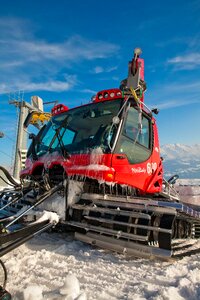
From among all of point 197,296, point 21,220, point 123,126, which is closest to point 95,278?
point 197,296

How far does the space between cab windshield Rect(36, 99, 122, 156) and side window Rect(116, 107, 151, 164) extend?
9.5 inches

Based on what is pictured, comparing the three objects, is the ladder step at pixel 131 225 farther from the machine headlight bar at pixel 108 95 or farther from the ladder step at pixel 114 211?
the machine headlight bar at pixel 108 95

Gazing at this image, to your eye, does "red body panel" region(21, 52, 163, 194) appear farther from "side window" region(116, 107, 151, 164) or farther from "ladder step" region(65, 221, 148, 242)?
"ladder step" region(65, 221, 148, 242)

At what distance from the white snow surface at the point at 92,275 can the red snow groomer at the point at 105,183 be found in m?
0.23

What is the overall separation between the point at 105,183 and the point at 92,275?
1622 mm

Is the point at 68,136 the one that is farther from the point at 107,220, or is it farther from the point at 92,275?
the point at 92,275

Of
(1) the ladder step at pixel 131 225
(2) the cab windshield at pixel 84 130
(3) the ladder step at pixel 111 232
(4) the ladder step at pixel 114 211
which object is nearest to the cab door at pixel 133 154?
(2) the cab windshield at pixel 84 130

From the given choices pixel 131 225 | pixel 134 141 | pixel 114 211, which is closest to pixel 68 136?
pixel 134 141

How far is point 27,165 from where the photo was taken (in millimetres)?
5949

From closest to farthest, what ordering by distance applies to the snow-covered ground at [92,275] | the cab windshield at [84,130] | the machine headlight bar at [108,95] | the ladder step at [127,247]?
the snow-covered ground at [92,275]
the ladder step at [127,247]
the cab windshield at [84,130]
the machine headlight bar at [108,95]

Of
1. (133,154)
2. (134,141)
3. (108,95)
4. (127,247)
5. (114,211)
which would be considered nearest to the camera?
(127,247)

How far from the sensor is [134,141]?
17.3 ft

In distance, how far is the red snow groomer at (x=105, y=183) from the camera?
3.82 m

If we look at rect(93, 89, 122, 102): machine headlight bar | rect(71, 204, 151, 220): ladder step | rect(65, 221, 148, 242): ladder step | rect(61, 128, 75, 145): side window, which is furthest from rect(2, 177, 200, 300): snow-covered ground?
rect(93, 89, 122, 102): machine headlight bar
